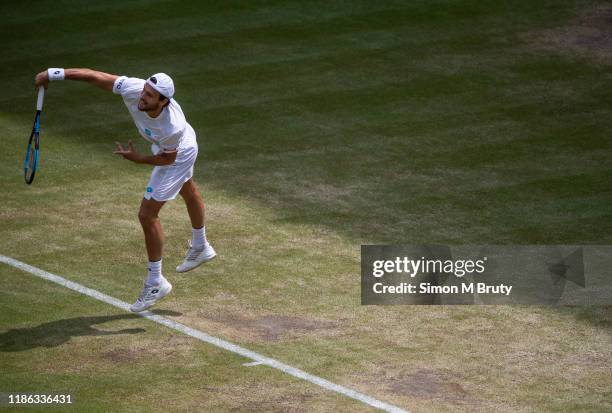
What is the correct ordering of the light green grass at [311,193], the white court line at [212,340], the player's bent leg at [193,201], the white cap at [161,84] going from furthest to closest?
the player's bent leg at [193,201]
the white cap at [161,84]
the light green grass at [311,193]
the white court line at [212,340]

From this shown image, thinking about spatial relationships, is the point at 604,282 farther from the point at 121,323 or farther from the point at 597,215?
the point at 121,323

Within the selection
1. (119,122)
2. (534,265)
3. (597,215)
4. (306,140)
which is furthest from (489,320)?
(119,122)

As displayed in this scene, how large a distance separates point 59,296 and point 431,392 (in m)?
Result: 3.89

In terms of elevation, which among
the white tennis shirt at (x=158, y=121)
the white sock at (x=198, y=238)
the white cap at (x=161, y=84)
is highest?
the white cap at (x=161, y=84)

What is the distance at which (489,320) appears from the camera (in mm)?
10930

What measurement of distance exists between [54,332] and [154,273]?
1.09m

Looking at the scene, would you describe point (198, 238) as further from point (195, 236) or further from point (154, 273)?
point (154, 273)

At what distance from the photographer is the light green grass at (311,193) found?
977 centimetres

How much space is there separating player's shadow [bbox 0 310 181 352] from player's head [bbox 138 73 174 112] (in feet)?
6.43

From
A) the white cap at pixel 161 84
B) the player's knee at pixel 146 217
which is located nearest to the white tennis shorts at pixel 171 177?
the player's knee at pixel 146 217

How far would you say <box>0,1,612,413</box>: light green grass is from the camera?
9.77 metres

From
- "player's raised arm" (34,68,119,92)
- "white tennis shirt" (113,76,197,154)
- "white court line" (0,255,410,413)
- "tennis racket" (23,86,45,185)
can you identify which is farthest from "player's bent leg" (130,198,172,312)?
"tennis racket" (23,86,45,185)

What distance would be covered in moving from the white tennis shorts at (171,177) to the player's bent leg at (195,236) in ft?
1.17

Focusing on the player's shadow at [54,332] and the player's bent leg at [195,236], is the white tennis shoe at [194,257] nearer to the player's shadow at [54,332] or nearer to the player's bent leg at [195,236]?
the player's bent leg at [195,236]
